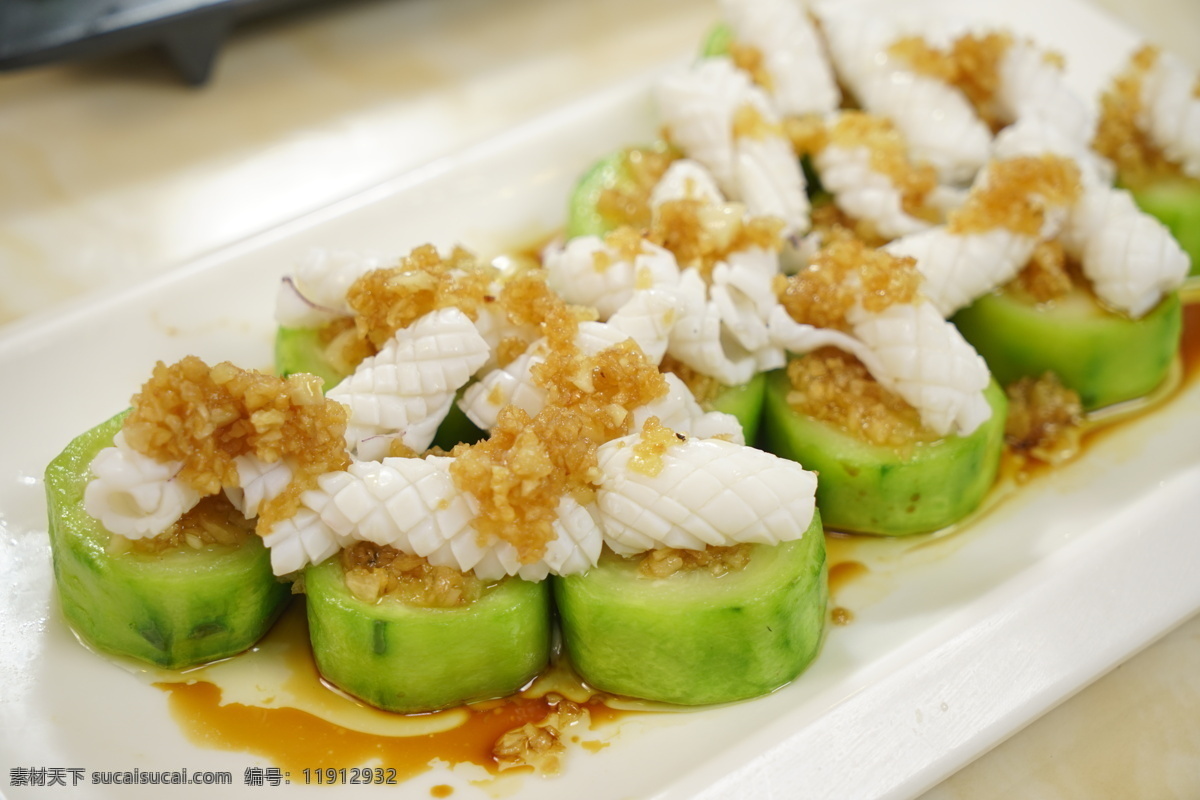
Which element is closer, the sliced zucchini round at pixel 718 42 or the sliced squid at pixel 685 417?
the sliced squid at pixel 685 417

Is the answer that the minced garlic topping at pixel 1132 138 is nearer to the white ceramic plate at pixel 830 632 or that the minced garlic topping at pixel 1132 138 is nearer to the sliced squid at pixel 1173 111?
the sliced squid at pixel 1173 111

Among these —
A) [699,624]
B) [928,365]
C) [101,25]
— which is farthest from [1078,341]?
[101,25]

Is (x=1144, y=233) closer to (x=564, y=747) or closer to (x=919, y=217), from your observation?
(x=919, y=217)

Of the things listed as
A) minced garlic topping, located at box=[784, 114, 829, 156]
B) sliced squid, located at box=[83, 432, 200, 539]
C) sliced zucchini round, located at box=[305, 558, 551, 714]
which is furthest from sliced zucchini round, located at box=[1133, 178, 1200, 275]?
sliced squid, located at box=[83, 432, 200, 539]

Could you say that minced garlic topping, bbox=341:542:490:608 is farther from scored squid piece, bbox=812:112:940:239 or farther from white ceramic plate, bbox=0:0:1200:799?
scored squid piece, bbox=812:112:940:239

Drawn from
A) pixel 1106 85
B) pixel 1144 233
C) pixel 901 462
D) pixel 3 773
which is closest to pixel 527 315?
pixel 901 462

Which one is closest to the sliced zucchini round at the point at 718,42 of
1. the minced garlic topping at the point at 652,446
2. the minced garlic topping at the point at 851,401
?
the minced garlic topping at the point at 851,401

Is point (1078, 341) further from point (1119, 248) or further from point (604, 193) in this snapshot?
point (604, 193)
